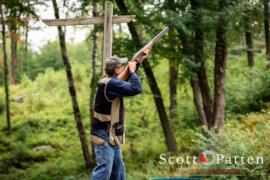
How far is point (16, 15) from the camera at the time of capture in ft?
38.4

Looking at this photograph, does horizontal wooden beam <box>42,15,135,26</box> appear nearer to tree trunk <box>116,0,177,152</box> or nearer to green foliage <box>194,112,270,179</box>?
green foliage <box>194,112,270,179</box>

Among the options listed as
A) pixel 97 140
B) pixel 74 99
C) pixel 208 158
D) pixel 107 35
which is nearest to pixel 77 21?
pixel 107 35

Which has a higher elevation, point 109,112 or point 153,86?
point 109,112

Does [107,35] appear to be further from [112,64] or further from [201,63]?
[201,63]

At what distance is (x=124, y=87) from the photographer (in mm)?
5805

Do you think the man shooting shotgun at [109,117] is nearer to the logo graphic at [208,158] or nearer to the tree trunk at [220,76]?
the logo graphic at [208,158]

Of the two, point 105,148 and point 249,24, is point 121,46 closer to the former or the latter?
point 249,24

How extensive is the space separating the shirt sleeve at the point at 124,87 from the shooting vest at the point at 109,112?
0.29ft

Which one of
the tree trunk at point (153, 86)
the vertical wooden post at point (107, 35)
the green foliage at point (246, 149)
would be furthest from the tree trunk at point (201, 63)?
the vertical wooden post at point (107, 35)

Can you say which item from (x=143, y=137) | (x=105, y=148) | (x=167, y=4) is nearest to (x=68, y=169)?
(x=143, y=137)

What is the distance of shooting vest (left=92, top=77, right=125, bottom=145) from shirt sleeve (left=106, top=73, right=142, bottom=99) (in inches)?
3.5

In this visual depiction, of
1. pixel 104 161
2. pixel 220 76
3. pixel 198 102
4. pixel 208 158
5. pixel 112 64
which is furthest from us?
pixel 198 102

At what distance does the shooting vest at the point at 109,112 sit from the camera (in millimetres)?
6043

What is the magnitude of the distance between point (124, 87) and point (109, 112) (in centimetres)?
46
